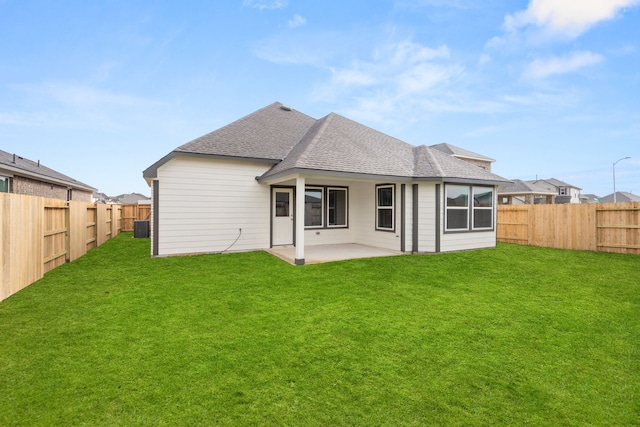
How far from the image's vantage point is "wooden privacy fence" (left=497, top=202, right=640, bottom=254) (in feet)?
31.8

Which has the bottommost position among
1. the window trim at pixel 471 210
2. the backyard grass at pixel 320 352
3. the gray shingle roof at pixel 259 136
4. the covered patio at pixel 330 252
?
the backyard grass at pixel 320 352

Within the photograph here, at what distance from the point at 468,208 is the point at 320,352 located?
8.78 m

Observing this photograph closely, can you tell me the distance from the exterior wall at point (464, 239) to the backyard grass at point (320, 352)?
10.7ft

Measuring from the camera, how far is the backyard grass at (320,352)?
2.33 m

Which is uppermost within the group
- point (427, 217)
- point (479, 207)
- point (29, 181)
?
point (29, 181)

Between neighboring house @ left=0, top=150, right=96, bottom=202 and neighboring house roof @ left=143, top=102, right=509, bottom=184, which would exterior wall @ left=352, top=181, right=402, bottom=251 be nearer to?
neighboring house roof @ left=143, top=102, right=509, bottom=184

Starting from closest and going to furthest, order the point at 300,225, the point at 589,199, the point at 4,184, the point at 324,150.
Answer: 1. the point at 300,225
2. the point at 324,150
3. the point at 4,184
4. the point at 589,199

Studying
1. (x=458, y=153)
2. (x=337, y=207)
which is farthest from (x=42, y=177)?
(x=458, y=153)

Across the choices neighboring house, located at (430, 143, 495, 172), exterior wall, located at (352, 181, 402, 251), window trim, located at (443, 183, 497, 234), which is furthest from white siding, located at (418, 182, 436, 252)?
neighboring house, located at (430, 143, 495, 172)

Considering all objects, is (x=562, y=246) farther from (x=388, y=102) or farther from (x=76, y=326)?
(x=76, y=326)

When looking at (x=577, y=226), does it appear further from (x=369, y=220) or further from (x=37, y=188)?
(x=37, y=188)

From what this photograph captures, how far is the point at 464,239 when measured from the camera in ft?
32.9

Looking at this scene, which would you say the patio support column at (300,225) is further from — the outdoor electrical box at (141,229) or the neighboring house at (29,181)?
the neighboring house at (29,181)

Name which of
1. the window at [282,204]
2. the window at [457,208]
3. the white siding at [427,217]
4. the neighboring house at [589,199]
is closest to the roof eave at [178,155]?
the window at [282,204]
